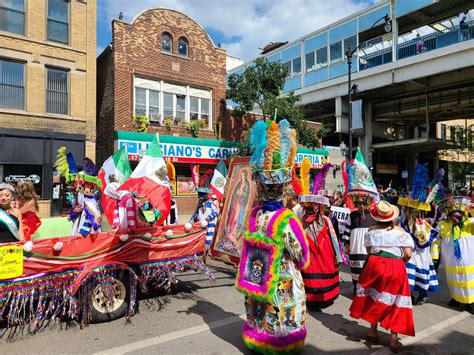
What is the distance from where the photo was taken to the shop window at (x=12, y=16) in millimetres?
14227

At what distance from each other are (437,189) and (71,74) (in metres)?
14.8

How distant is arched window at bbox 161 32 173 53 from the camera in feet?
58.6

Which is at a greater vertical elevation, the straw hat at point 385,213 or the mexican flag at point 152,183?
the mexican flag at point 152,183

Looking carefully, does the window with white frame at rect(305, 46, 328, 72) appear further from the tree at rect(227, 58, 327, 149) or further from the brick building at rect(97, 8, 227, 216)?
the brick building at rect(97, 8, 227, 216)

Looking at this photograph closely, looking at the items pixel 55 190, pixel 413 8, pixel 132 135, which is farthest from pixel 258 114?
pixel 55 190

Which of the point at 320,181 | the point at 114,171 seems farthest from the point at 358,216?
the point at 114,171

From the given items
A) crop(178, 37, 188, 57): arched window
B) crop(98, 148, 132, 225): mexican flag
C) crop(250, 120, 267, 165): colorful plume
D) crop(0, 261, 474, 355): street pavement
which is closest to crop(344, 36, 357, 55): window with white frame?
crop(178, 37, 188, 57): arched window

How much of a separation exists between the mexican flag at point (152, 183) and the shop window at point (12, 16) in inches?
506

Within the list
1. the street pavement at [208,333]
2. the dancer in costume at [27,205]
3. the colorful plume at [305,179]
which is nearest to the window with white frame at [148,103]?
the dancer in costume at [27,205]

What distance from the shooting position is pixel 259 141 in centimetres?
378

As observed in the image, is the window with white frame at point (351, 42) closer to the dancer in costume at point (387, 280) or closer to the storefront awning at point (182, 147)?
the storefront awning at point (182, 147)

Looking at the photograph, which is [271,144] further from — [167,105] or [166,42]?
[166,42]

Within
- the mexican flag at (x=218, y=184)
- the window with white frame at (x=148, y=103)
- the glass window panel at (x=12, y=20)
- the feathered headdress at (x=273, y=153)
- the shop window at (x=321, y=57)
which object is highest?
the shop window at (x=321, y=57)

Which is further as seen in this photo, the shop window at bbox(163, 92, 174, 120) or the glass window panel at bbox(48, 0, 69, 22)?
the shop window at bbox(163, 92, 174, 120)
